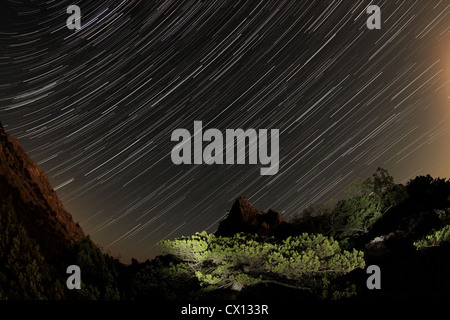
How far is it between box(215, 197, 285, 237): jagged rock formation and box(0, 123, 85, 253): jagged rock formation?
20.0 m

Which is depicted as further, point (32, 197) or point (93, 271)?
point (32, 197)

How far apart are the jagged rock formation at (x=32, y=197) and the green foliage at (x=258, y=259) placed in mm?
7306

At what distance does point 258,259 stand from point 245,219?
1147 inches

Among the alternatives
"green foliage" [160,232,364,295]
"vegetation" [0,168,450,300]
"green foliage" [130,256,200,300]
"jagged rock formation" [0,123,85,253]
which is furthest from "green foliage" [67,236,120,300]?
"jagged rock formation" [0,123,85,253]

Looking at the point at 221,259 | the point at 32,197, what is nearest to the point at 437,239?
the point at 221,259

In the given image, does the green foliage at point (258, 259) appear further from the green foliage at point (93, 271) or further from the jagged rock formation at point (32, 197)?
the jagged rock formation at point (32, 197)

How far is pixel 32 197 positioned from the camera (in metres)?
18.4

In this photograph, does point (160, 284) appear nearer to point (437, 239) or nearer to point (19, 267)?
point (19, 267)

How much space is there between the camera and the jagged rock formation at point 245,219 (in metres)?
37.8

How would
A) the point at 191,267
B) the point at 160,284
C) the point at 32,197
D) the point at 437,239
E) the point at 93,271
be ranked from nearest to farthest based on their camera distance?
the point at 93,271, the point at 191,267, the point at 160,284, the point at 437,239, the point at 32,197

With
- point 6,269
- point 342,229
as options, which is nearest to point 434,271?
point 342,229

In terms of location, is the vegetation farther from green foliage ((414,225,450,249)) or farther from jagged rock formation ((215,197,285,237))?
jagged rock formation ((215,197,285,237))

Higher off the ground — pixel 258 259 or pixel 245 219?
pixel 245 219
